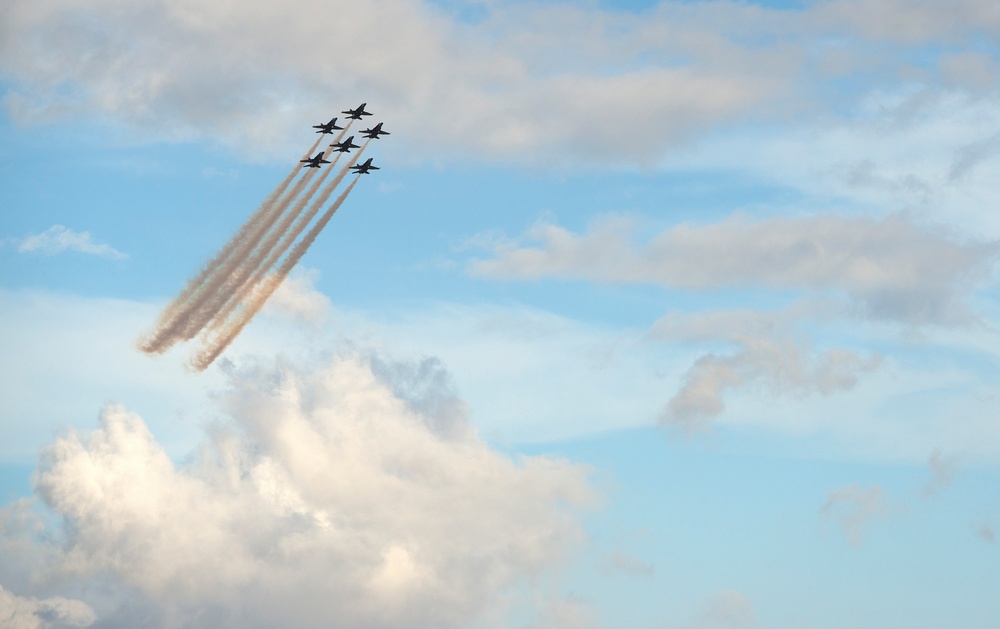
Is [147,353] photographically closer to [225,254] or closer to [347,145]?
[225,254]

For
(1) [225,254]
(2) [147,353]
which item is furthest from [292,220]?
(2) [147,353]

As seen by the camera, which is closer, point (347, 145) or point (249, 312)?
point (249, 312)

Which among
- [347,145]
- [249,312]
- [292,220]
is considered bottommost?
[249,312]

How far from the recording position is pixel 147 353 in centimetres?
11731

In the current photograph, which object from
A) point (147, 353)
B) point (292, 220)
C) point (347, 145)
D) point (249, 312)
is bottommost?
point (147, 353)

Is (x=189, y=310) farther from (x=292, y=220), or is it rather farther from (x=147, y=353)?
(x=292, y=220)

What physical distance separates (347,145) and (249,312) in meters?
27.9

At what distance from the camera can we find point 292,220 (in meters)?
118

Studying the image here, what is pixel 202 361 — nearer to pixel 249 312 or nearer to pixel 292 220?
pixel 249 312

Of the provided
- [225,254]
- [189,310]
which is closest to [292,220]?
[225,254]

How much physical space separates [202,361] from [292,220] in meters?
21.0

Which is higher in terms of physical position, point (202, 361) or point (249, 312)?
point (249, 312)

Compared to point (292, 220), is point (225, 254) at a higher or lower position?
lower

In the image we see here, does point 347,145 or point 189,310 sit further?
point 347,145
